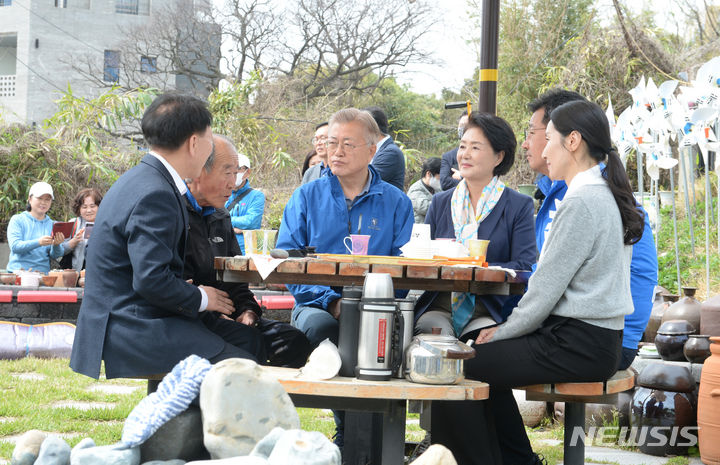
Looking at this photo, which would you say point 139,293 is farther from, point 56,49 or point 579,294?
point 56,49

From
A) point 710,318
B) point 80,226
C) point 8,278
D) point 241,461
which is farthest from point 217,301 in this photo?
point 80,226

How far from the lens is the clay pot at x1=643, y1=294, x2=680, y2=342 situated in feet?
19.8

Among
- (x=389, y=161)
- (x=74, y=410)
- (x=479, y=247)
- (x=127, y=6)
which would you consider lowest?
(x=74, y=410)

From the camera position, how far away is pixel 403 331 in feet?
9.95

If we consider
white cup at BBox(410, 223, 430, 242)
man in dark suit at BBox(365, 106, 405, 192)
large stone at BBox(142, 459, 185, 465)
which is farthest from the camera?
man in dark suit at BBox(365, 106, 405, 192)

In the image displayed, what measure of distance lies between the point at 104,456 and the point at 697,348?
151 inches

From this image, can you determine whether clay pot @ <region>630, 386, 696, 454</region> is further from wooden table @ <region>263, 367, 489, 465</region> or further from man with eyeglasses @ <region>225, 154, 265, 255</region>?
man with eyeglasses @ <region>225, 154, 265, 255</region>

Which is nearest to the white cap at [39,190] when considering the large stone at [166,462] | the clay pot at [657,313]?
the clay pot at [657,313]

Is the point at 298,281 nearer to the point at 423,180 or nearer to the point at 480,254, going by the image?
the point at 480,254

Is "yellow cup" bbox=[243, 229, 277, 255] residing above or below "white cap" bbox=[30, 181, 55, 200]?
below

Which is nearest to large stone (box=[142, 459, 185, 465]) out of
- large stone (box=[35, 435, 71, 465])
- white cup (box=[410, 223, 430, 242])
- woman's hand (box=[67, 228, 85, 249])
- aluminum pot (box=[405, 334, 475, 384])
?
large stone (box=[35, 435, 71, 465])

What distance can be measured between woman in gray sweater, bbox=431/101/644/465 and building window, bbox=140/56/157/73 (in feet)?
86.5

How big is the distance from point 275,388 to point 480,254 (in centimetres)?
147

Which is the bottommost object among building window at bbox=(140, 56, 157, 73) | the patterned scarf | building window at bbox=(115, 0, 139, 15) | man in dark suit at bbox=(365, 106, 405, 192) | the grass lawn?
the grass lawn
